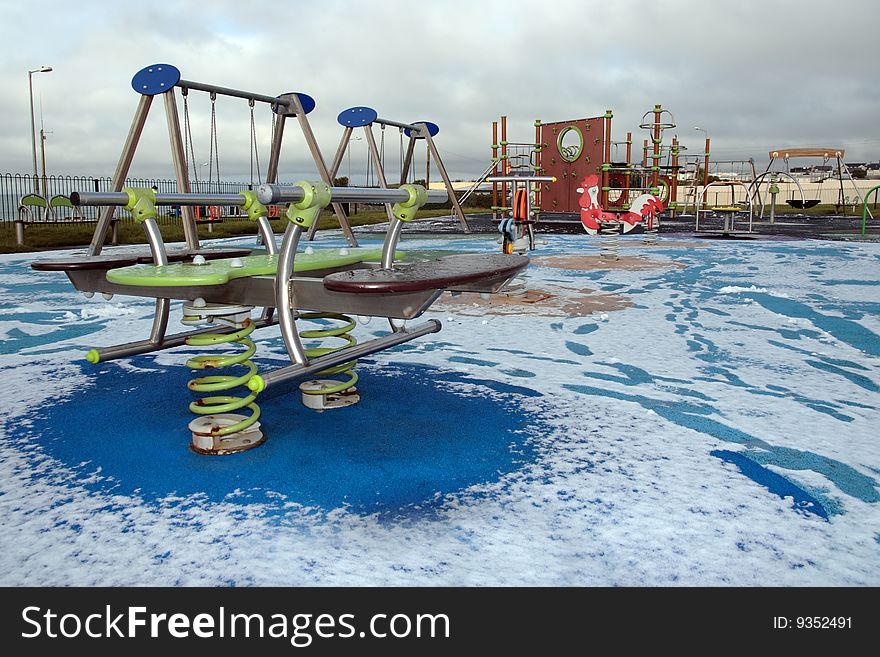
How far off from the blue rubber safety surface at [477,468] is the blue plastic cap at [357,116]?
15.1 feet

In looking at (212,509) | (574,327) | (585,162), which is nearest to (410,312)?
(212,509)

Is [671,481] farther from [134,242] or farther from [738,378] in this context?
[134,242]

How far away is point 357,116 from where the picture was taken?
8969 millimetres

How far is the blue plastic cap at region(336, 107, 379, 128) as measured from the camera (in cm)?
893

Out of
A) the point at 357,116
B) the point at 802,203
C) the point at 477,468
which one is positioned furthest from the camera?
the point at 802,203

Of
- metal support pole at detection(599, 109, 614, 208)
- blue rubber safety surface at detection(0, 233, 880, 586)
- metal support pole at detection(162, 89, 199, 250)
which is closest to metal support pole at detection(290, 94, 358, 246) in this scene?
metal support pole at detection(162, 89, 199, 250)

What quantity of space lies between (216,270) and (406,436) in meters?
1.08

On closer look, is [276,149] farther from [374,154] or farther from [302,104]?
[374,154]

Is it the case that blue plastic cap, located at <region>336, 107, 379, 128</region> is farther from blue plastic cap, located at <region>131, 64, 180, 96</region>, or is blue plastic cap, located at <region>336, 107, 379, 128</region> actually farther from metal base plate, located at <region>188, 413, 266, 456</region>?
metal base plate, located at <region>188, 413, 266, 456</region>

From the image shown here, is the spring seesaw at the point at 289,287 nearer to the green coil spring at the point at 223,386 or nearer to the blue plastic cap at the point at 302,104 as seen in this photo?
the green coil spring at the point at 223,386

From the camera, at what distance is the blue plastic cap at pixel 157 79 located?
599cm

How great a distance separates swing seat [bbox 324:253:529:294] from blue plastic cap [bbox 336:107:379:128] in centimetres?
594

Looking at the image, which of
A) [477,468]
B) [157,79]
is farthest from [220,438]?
[157,79]

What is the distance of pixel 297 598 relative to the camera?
1.79 metres
